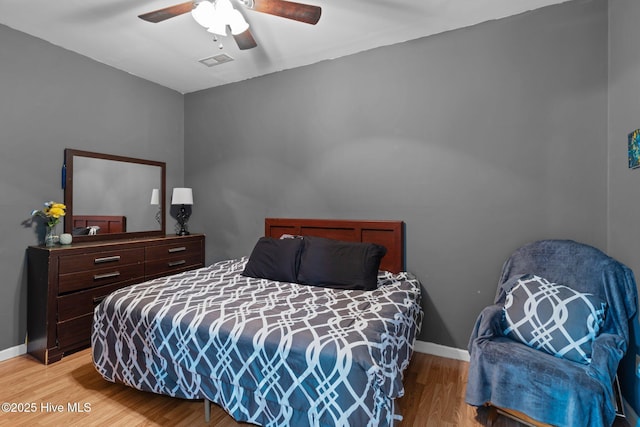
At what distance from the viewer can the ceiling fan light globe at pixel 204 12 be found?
1833 millimetres

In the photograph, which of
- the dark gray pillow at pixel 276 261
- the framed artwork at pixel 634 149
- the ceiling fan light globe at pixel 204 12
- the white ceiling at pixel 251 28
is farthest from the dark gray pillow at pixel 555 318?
the ceiling fan light globe at pixel 204 12

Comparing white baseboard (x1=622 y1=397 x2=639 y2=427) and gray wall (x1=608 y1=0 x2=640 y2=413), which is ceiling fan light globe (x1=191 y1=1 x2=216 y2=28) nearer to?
gray wall (x1=608 y1=0 x2=640 y2=413)

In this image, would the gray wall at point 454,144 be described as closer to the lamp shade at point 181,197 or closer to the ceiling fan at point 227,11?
the lamp shade at point 181,197

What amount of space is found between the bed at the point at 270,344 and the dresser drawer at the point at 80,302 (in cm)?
74

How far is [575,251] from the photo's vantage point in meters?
2.03

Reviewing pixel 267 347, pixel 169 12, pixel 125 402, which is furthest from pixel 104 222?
pixel 267 347

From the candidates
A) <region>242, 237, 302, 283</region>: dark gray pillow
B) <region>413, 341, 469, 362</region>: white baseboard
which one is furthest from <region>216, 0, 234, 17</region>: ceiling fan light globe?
<region>413, 341, 469, 362</region>: white baseboard

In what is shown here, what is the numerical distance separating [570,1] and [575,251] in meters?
1.76

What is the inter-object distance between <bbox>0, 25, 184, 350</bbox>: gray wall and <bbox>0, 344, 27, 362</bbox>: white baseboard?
4 centimetres

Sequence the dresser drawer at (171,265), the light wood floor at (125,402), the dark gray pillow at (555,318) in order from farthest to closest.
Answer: the dresser drawer at (171,265), the light wood floor at (125,402), the dark gray pillow at (555,318)

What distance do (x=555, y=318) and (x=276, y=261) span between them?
1932 millimetres

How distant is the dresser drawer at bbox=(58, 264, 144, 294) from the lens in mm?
2600

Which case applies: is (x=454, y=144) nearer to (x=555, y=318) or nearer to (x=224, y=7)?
(x=555, y=318)

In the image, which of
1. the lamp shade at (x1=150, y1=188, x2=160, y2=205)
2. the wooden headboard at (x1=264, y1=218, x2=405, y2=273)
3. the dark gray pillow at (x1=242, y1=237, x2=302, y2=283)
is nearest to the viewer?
the dark gray pillow at (x1=242, y1=237, x2=302, y2=283)
